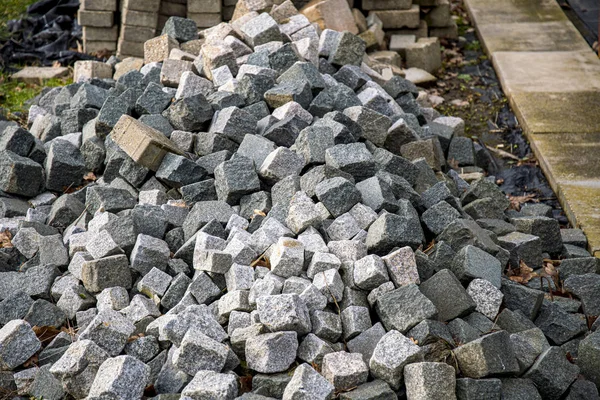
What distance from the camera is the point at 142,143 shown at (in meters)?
5.24

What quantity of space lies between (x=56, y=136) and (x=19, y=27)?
5211 millimetres

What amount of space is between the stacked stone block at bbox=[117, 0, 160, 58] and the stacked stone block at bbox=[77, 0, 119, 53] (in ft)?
0.97

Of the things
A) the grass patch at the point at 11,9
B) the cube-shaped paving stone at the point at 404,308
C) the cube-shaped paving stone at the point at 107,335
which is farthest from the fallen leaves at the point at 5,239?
the grass patch at the point at 11,9

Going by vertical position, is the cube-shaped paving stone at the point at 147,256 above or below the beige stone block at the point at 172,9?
below

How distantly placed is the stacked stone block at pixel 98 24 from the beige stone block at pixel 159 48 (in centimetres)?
232

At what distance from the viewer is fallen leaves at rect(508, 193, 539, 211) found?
6.24m

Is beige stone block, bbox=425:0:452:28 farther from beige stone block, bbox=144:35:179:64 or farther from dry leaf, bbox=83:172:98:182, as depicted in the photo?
dry leaf, bbox=83:172:98:182

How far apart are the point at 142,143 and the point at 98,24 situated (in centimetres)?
480

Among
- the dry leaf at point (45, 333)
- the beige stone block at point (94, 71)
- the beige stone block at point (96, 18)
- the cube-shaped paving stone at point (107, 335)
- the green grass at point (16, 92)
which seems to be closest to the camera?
the cube-shaped paving stone at point (107, 335)

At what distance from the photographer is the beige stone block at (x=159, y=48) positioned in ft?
23.3

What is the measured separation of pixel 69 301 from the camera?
176 inches

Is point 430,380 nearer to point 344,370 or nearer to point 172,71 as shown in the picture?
point 344,370

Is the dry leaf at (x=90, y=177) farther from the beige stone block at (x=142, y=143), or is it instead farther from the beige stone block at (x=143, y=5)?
the beige stone block at (x=143, y=5)

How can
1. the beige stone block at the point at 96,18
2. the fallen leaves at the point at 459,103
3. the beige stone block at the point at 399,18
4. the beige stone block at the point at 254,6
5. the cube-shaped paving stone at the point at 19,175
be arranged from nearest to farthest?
the cube-shaped paving stone at the point at 19,175 < the beige stone block at the point at 254,6 < the fallen leaves at the point at 459,103 < the beige stone block at the point at 96,18 < the beige stone block at the point at 399,18
